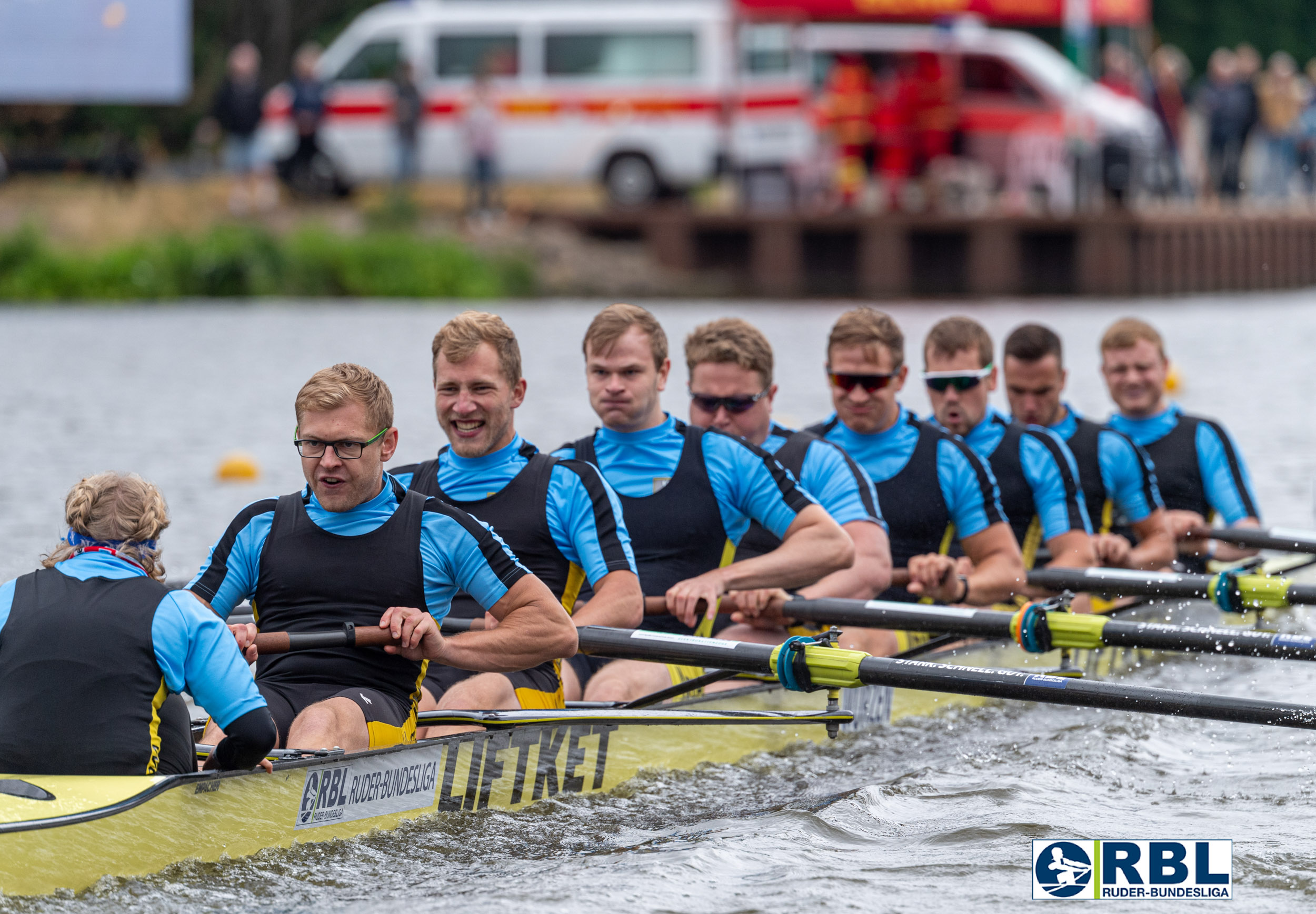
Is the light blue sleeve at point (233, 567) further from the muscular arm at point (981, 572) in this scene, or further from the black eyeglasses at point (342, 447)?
the muscular arm at point (981, 572)

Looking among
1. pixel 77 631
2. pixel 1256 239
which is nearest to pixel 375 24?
pixel 1256 239

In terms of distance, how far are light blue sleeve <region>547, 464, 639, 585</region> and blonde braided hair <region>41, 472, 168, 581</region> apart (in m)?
1.67

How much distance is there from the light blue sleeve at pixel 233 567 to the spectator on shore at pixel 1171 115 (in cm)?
2071

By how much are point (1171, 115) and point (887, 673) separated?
66.5 feet

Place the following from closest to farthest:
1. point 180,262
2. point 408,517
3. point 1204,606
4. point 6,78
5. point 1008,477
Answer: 1. point 408,517
2. point 1008,477
3. point 1204,606
4. point 180,262
5. point 6,78

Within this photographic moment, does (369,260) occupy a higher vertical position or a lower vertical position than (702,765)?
higher

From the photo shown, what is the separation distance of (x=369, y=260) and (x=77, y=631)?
1790 cm

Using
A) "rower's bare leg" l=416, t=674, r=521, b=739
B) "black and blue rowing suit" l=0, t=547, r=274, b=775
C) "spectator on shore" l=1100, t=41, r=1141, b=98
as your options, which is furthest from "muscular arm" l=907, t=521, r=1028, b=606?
"spectator on shore" l=1100, t=41, r=1141, b=98

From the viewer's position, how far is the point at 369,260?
22125mm

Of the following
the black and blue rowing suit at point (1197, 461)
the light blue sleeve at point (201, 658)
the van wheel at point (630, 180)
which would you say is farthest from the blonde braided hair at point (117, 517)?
the van wheel at point (630, 180)

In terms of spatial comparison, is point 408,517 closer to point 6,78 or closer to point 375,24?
point 375,24

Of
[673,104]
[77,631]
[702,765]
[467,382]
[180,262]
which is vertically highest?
[673,104]

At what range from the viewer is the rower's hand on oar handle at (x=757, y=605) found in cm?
671

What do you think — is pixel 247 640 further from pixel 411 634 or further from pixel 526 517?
pixel 526 517
